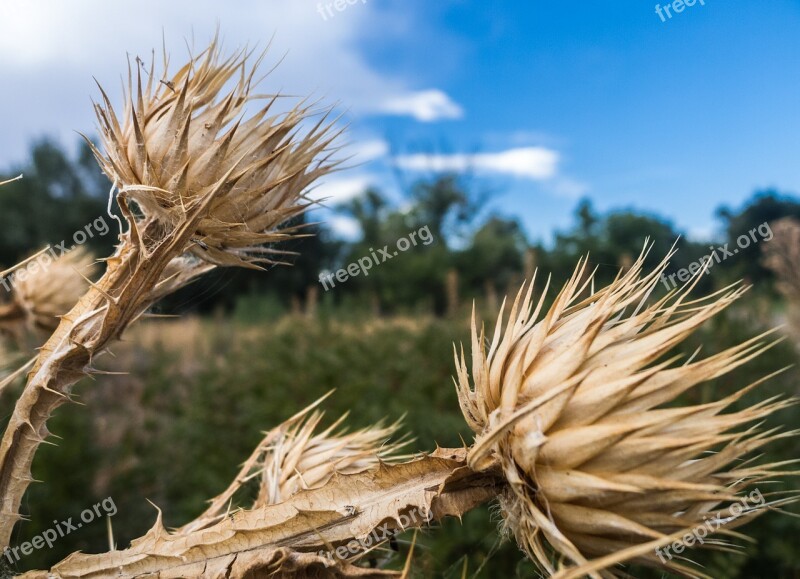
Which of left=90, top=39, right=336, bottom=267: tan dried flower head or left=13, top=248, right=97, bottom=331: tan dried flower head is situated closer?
left=90, top=39, right=336, bottom=267: tan dried flower head

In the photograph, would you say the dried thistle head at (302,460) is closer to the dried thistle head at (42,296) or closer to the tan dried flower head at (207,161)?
the tan dried flower head at (207,161)

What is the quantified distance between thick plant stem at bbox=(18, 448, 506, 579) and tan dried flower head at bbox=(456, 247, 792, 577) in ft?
0.29

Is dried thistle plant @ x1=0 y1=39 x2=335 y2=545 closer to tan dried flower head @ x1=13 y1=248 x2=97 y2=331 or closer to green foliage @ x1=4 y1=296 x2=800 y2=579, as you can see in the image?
tan dried flower head @ x1=13 y1=248 x2=97 y2=331

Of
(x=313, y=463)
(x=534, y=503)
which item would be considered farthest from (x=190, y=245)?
(x=534, y=503)

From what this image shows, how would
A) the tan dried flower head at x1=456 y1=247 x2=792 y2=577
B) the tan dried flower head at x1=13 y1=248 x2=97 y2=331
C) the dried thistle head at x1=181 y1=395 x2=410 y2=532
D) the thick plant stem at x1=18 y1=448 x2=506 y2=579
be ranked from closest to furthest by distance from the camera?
the tan dried flower head at x1=456 y1=247 x2=792 y2=577 < the thick plant stem at x1=18 y1=448 x2=506 y2=579 < the dried thistle head at x1=181 y1=395 x2=410 y2=532 < the tan dried flower head at x1=13 y1=248 x2=97 y2=331

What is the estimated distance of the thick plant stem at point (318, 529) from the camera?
1.15 m

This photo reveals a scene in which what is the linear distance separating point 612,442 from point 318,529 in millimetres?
556

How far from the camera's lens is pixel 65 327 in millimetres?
1326

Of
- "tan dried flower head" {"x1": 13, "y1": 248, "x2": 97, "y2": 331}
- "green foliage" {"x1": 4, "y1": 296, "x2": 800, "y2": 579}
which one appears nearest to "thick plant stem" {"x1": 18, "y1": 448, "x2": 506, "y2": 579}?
"tan dried flower head" {"x1": 13, "y1": 248, "x2": 97, "y2": 331}

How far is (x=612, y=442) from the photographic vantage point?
1.04 meters

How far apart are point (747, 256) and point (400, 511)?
366 inches

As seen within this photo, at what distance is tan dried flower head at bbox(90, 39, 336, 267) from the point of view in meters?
1.34

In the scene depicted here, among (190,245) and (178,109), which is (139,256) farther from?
(178,109)

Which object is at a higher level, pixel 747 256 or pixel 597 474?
pixel 747 256
